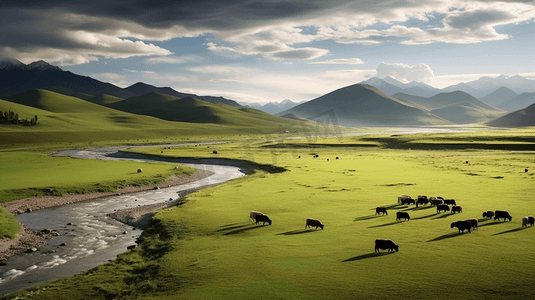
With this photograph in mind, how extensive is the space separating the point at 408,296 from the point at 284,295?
5861 millimetres

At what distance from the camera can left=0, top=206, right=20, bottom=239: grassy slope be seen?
32938 millimetres

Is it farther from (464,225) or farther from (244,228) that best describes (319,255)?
(464,225)

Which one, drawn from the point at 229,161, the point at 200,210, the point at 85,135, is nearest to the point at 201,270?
the point at 200,210

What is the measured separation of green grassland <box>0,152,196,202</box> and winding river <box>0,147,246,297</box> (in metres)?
5.73

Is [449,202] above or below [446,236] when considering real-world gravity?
above

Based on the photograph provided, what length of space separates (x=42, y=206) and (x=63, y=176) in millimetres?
19769

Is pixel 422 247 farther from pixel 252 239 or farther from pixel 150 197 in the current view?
pixel 150 197

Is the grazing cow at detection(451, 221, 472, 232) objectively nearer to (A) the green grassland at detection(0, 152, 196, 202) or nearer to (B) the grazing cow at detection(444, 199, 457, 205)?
(B) the grazing cow at detection(444, 199, 457, 205)

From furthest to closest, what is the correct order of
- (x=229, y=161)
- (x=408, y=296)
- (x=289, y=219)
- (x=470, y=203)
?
(x=229, y=161), (x=470, y=203), (x=289, y=219), (x=408, y=296)

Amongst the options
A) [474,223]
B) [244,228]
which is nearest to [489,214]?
[474,223]

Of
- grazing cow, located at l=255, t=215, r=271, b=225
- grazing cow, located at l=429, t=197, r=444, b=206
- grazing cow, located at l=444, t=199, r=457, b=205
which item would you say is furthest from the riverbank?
grazing cow, located at l=444, t=199, r=457, b=205

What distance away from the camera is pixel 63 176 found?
6575 cm

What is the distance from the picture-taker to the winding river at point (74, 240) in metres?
25.2

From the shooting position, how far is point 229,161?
102 m
